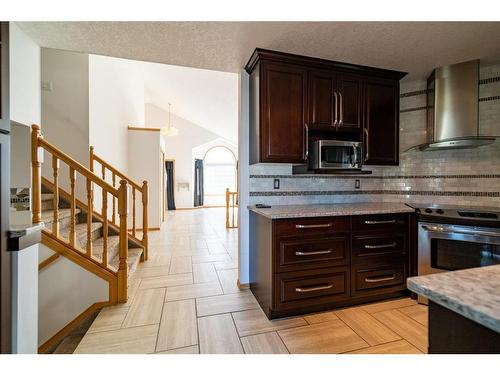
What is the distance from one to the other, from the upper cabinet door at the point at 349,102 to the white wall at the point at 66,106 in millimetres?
3197

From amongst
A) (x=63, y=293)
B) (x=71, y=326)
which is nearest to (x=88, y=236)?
(x=63, y=293)

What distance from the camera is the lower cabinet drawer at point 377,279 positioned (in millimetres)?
2049

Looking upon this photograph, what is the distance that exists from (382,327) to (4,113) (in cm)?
269

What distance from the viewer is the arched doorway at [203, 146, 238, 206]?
32.4ft

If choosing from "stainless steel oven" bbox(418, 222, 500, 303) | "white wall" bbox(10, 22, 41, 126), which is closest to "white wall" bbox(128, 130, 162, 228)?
"white wall" bbox(10, 22, 41, 126)

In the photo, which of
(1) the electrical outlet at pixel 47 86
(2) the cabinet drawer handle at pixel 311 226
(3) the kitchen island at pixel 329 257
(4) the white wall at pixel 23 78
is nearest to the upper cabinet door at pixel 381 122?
(3) the kitchen island at pixel 329 257

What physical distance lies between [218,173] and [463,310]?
384 inches

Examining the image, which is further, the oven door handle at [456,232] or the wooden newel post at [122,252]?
the wooden newel post at [122,252]

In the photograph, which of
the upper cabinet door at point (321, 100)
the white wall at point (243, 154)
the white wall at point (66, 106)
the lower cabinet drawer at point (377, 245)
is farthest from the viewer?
the white wall at point (66, 106)

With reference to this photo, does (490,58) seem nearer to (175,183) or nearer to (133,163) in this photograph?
(133,163)

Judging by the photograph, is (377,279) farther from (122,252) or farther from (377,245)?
(122,252)

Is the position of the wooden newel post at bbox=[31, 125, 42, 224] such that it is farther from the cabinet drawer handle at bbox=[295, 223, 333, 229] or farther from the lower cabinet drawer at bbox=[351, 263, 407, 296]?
the lower cabinet drawer at bbox=[351, 263, 407, 296]

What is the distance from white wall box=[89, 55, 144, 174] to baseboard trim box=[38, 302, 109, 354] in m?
2.21

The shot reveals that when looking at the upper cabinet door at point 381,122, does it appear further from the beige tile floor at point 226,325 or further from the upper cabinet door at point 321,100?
the beige tile floor at point 226,325
